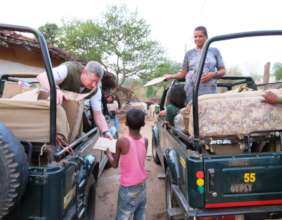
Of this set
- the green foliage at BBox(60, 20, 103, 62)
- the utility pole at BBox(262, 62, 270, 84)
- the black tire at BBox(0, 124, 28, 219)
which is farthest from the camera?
the green foliage at BBox(60, 20, 103, 62)

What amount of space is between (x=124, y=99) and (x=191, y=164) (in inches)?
665

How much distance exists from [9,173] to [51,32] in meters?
17.1

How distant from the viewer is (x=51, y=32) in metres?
17.9

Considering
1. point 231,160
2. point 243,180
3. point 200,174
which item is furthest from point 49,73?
point 243,180

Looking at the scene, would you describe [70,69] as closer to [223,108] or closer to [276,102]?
[223,108]

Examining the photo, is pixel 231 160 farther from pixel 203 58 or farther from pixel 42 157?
pixel 42 157

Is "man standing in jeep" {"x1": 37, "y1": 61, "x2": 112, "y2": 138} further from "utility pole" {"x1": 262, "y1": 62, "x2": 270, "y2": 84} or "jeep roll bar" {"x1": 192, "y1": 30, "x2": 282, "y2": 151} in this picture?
"utility pole" {"x1": 262, "y1": 62, "x2": 270, "y2": 84}

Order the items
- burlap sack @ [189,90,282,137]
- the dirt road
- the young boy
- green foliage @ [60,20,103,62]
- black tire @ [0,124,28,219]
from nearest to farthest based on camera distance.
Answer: black tire @ [0,124,28,219]
burlap sack @ [189,90,282,137]
the young boy
the dirt road
green foliage @ [60,20,103,62]

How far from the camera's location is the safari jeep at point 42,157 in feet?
6.66

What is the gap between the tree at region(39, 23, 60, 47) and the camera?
56.9 feet

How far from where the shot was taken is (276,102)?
2916 millimetres

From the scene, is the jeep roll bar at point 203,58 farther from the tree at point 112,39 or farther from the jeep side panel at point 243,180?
the tree at point 112,39

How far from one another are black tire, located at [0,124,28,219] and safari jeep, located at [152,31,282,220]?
4.31ft

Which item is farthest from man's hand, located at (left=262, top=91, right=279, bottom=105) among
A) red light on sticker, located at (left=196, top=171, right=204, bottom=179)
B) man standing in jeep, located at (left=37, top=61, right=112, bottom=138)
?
man standing in jeep, located at (left=37, top=61, right=112, bottom=138)
